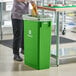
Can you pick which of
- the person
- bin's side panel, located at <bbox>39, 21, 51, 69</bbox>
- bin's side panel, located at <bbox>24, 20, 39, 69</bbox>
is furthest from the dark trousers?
bin's side panel, located at <bbox>39, 21, 51, 69</bbox>

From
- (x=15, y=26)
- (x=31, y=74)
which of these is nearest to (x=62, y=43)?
(x=15, y=26)

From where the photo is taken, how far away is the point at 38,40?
12.6 feet

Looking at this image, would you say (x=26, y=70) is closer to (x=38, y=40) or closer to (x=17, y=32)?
(x=38, y=40)

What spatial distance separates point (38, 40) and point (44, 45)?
14cm

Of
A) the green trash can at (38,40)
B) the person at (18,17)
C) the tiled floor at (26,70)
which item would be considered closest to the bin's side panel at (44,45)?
the green trash can at (38,40)

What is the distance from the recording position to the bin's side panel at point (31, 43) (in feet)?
12.7

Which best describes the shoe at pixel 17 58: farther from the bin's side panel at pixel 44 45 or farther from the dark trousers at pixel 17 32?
the bin's side panel at pixel 44 45

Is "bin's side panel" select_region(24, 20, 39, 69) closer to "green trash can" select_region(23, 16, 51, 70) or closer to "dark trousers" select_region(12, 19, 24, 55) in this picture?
"green trash can" select_region(23, 16, 51, 70)

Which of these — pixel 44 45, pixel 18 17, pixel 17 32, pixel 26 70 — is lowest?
pixel 26 70

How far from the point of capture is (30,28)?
396 centimetres

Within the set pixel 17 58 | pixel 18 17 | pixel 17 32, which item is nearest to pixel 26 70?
pixel 17 58

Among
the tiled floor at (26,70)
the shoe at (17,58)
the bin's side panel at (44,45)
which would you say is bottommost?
the tiled floor at (26,70)

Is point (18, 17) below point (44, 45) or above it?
above

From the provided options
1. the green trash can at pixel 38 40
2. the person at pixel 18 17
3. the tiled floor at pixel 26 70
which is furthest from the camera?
the person at pixel 18 17
